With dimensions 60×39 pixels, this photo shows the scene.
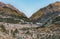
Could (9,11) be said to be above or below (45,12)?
above

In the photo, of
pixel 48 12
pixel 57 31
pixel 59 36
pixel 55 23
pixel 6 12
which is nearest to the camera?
pixel 59 36

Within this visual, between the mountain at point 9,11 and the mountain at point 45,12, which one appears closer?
the mountain at point 9,11

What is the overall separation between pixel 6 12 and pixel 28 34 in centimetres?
2019

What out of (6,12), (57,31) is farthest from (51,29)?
(6,12)

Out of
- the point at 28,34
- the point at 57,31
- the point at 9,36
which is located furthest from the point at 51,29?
the point at 9,36

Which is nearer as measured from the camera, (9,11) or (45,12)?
(9,11)

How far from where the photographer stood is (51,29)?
39406mm

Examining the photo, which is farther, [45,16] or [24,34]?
[45,16]

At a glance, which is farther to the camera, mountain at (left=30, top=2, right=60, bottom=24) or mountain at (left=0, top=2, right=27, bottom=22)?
mountain at (left=30, top=2, right=60, bottom=24)

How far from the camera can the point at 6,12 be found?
5550 cm

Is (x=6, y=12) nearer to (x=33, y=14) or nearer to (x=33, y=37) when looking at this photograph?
(x=33, y=14)

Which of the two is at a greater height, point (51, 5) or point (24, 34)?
point (51, 5)

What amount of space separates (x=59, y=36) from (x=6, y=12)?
2236 centimetres

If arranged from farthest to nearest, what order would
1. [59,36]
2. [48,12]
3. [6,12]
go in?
[48,12], [6,12], [59,36]
